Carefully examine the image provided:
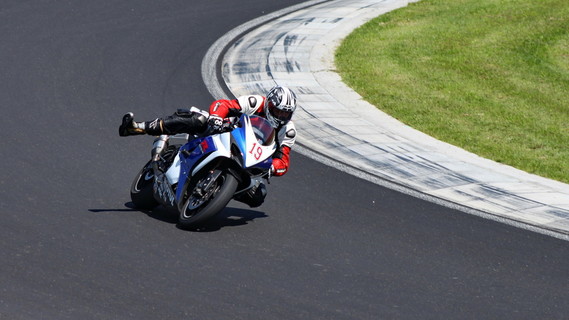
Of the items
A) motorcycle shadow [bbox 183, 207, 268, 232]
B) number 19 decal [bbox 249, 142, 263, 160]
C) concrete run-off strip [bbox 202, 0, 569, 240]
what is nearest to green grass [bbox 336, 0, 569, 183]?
concrete run-off strip [bbox 202, 0, 569, 240]

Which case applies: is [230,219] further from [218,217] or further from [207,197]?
[207,197]

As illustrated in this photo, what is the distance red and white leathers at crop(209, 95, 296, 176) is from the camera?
10078 millimetres

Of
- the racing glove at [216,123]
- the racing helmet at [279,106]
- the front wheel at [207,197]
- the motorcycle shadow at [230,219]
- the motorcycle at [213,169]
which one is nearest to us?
the front wheel at [207,197]

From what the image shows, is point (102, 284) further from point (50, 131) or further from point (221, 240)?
point (50, 131)

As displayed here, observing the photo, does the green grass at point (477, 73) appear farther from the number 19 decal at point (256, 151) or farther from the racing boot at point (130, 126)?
the racing boot at point (130, 126)

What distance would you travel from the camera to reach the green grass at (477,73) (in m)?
14.4

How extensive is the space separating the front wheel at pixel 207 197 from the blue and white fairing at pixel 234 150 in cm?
15

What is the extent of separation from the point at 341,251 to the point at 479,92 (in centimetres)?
815

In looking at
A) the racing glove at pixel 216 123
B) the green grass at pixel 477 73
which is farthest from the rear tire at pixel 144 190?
the green grass at pixel 477 73

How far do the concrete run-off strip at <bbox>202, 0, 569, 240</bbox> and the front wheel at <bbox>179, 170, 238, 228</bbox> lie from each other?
3.07 meters

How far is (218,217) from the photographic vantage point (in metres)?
10.3

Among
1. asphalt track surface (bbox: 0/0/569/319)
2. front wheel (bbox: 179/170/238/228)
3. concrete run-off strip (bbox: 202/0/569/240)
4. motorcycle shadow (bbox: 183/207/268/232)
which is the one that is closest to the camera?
asphalt track surface (bbox: 0/0/569/319)

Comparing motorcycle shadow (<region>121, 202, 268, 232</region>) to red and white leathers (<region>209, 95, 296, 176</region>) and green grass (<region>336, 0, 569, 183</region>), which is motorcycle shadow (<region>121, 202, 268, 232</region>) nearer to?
red and white leathers (<region>209, 95, 296, 176</region>)

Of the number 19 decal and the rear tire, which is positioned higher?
the number 19 decal
